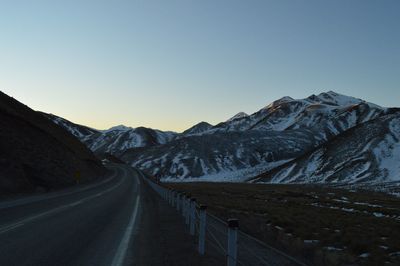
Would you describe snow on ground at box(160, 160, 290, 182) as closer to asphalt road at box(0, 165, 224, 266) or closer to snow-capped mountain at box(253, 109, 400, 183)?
snow-capped mountain at box(253, 109, 400, 183)

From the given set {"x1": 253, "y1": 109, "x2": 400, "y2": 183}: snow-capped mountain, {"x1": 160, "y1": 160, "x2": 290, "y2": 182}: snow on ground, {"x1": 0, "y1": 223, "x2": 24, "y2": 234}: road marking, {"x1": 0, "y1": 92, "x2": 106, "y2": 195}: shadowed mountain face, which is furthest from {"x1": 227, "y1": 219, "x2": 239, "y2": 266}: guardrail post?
{"x1": 160, "y1": 160, "x2": 290, "y2": 182}: snow on ground

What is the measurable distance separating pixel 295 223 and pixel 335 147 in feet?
455

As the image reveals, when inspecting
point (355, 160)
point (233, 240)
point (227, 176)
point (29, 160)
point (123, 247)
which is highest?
point (355, 160)

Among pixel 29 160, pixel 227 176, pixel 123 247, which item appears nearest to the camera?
pixel 123 247

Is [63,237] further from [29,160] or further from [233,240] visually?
[29,160]

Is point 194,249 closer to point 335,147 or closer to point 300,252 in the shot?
point 300,252

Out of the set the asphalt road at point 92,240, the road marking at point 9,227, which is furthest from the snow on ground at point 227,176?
the road marking at point 9,227

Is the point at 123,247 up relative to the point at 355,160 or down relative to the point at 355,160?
down

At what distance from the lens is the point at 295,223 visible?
2033cm

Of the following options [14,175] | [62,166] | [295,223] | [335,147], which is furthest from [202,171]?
[295,223]

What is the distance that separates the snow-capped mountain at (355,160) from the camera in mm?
119125

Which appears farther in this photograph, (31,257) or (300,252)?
(300,252)

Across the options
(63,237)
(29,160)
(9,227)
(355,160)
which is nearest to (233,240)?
(63,237)

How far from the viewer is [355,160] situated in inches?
5133
